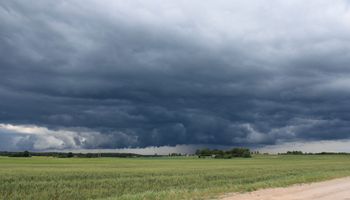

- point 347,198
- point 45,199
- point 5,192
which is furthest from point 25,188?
point 347,198

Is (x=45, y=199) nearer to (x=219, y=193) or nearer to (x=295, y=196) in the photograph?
(x=219, y=193)

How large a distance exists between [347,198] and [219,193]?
7.23 metres

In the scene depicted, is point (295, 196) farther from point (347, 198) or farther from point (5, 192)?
point (5, 192)

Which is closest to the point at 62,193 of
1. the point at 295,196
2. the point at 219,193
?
the point at 219,193

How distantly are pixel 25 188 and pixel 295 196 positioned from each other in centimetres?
1971

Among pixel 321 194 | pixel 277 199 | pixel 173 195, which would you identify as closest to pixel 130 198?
pixel 173 195

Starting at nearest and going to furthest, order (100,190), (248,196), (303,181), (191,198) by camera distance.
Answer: (191,198) → (248,196) → (100,190) → (303,181)

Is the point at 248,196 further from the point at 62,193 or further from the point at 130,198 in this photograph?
the point at 62,193

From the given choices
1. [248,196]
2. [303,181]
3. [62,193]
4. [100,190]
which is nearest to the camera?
[248,196]

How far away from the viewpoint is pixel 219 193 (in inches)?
1108

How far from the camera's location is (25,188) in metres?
34.8

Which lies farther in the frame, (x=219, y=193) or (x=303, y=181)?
(x=303, y=181)

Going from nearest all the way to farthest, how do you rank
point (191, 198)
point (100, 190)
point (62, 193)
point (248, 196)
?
point (191, 198) < point (248, 196) < point (62, 193) < point (100, 190)

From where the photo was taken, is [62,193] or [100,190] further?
[100,190]
